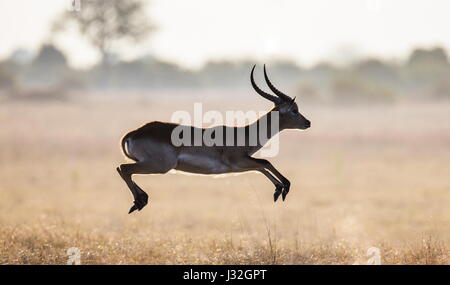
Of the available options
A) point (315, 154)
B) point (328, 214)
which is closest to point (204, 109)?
point (315, 154)

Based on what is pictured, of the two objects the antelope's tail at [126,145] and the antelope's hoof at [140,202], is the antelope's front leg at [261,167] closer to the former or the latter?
the antelope's hoof at [140,202]

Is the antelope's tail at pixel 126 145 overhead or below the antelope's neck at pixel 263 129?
below

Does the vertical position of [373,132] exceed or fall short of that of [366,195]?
it exceeds it

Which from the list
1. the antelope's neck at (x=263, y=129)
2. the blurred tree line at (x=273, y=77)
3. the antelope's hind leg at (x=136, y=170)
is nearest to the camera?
the antelope's hind leg at (x=136, y=170)

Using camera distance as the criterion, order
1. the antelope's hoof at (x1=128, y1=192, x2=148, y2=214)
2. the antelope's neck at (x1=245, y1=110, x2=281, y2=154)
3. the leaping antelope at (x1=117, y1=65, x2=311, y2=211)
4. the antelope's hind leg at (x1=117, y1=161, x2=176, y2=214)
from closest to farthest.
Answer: the antelope's hoof at (x1=128, y1=192, x2=148, y2=214) → the antelope's hind leg at (x1=117, y1=161, x2=176, y2=214) → the leaping antelope at (x1=117, y1=65, x2=311, y2=211) → the antelope's neck at (x1=245, y1=110, x2=281, y2=154)

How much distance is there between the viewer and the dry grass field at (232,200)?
11539 mm

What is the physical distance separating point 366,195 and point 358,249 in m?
15.1

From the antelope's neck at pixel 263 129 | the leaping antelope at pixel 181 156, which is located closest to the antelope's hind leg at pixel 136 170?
the leaping antelope at pixel 181 156

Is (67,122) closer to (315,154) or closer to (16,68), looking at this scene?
(315,154)

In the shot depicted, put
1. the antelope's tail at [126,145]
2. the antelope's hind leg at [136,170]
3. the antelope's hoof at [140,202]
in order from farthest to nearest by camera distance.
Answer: the antelope's tail at [126,145] < the antelope's hind leg at [136,170] < the antelope's hoof at [140,202]

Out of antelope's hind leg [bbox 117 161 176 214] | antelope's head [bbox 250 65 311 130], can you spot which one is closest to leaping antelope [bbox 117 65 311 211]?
antelope's hind leg [bbox 117 161 176 214]

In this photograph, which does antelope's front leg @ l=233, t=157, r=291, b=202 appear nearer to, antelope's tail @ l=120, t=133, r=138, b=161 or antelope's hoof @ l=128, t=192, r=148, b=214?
antelope's hoof @ l=128, t=192, r=148, b=214

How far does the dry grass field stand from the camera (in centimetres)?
1154

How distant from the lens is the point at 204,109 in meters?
52.2
